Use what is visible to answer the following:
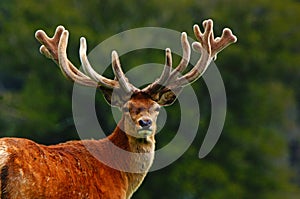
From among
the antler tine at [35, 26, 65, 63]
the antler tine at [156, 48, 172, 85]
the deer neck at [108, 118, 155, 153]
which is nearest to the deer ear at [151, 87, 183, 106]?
the antler tine at [156, 48, 172, 85]

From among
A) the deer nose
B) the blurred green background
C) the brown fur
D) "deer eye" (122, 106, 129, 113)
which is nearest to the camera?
the brown fur

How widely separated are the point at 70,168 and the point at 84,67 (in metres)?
1.45

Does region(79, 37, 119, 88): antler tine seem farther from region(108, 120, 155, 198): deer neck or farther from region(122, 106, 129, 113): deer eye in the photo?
region(108, 120, 155, 198): deer neck

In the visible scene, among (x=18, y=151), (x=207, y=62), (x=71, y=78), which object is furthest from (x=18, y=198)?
(x=207, y=62)

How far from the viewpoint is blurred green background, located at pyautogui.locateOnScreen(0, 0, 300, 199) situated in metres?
35.1

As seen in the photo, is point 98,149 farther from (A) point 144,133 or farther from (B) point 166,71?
(B) point 166,71

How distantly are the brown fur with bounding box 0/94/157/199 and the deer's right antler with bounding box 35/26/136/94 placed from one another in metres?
0.28

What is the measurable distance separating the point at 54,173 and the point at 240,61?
1233 inches

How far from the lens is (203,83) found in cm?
3644

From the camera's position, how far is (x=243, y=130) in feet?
127

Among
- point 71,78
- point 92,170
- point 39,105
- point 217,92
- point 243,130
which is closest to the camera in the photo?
point 92,170

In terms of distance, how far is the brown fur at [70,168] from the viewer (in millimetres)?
8680

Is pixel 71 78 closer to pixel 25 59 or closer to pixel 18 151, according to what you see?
pixel 18 151

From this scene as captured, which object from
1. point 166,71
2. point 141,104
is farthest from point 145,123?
point 166,71
